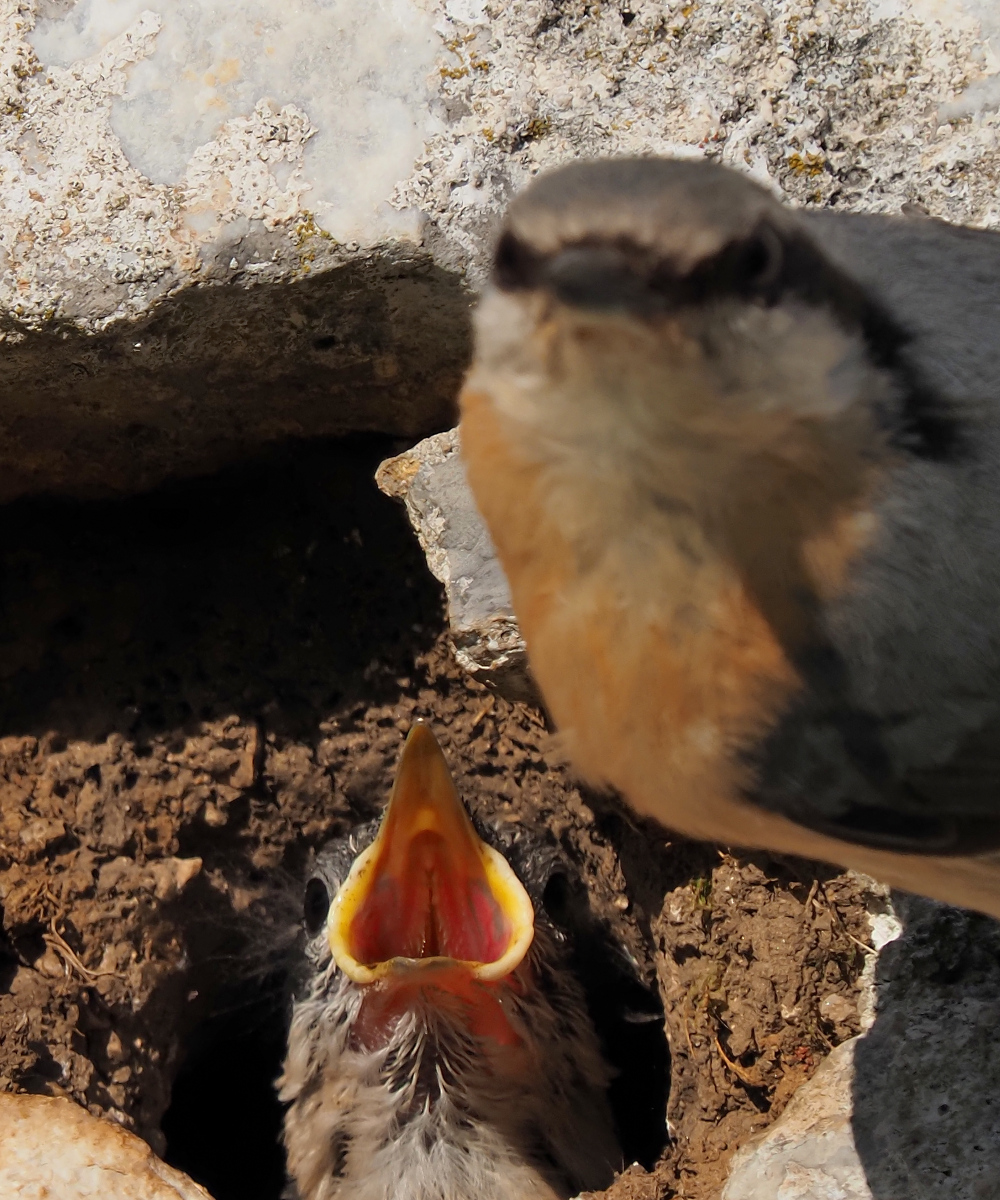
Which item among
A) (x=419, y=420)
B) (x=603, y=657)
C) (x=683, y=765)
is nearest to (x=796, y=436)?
(x=603, y=657)

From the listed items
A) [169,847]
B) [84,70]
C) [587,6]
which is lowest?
[169,847]

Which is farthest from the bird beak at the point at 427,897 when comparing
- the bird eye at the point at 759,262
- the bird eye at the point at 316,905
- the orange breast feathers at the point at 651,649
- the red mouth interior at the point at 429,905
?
the bird eye at the point at 759,262

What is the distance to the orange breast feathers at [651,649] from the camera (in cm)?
144

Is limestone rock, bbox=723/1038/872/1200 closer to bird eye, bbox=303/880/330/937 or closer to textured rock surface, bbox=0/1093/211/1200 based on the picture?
textured rock surface, bbox=0/1093/211/1200

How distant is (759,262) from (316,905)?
278 cm

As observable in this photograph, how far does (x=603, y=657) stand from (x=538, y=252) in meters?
0.66

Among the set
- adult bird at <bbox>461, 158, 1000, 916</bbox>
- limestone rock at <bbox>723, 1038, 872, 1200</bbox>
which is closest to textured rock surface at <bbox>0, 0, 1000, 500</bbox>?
adult bird at <bbox>461, 158, 1000, 916</bbox>

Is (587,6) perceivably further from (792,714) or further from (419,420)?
(792,714)

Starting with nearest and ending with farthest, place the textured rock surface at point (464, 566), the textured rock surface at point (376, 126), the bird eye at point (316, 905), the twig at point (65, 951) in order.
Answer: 1. the textured rock surface at point (376, 126)
2. the textured rock surface at point (464, 566)
3. the twig at point (65, 951)
4. the bird eye at point (316, 905)

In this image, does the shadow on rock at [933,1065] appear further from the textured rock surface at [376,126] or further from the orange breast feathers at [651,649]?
the textured rock surface at [376,126]

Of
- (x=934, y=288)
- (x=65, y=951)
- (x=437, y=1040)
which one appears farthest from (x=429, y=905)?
(x=934, y=288)

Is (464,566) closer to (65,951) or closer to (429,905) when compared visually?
(429,905)

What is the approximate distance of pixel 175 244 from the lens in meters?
2.40

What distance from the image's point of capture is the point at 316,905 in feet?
11.6
